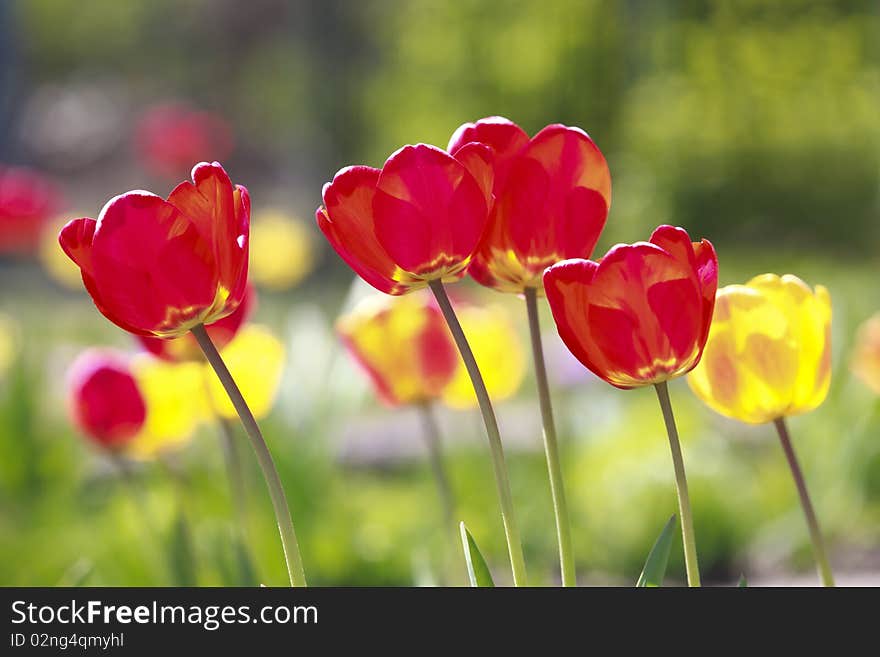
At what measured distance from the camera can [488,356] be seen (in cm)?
123

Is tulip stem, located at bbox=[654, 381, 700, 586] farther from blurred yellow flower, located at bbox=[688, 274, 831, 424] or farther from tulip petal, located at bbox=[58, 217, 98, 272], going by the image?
tulip petal, located at bbox=[58, 217, 98, 272]

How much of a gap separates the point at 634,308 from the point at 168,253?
0.74 feet

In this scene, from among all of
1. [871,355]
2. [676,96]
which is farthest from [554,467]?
[676,96]

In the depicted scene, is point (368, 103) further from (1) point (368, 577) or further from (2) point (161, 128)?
(1) point (368, 577)

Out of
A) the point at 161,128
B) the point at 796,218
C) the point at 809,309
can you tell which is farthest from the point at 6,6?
the point at 796,218

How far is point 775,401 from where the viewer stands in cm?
67

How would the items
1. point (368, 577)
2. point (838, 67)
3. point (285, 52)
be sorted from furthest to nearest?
1. point (285, 52)
2. point (838, 67)
3. point (368, 577)

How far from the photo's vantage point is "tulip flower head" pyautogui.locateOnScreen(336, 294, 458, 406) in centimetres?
105

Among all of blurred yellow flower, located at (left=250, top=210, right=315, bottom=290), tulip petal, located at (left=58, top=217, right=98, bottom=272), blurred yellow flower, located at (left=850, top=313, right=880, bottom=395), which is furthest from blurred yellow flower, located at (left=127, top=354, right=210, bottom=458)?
blurred yellow flower, located at (left=250, top=210, right=315, bottom=290)

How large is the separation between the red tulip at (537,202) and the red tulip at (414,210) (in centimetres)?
5

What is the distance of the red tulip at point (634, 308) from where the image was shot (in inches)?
21.4

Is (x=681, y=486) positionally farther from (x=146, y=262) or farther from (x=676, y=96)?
(x=676, y=96)
